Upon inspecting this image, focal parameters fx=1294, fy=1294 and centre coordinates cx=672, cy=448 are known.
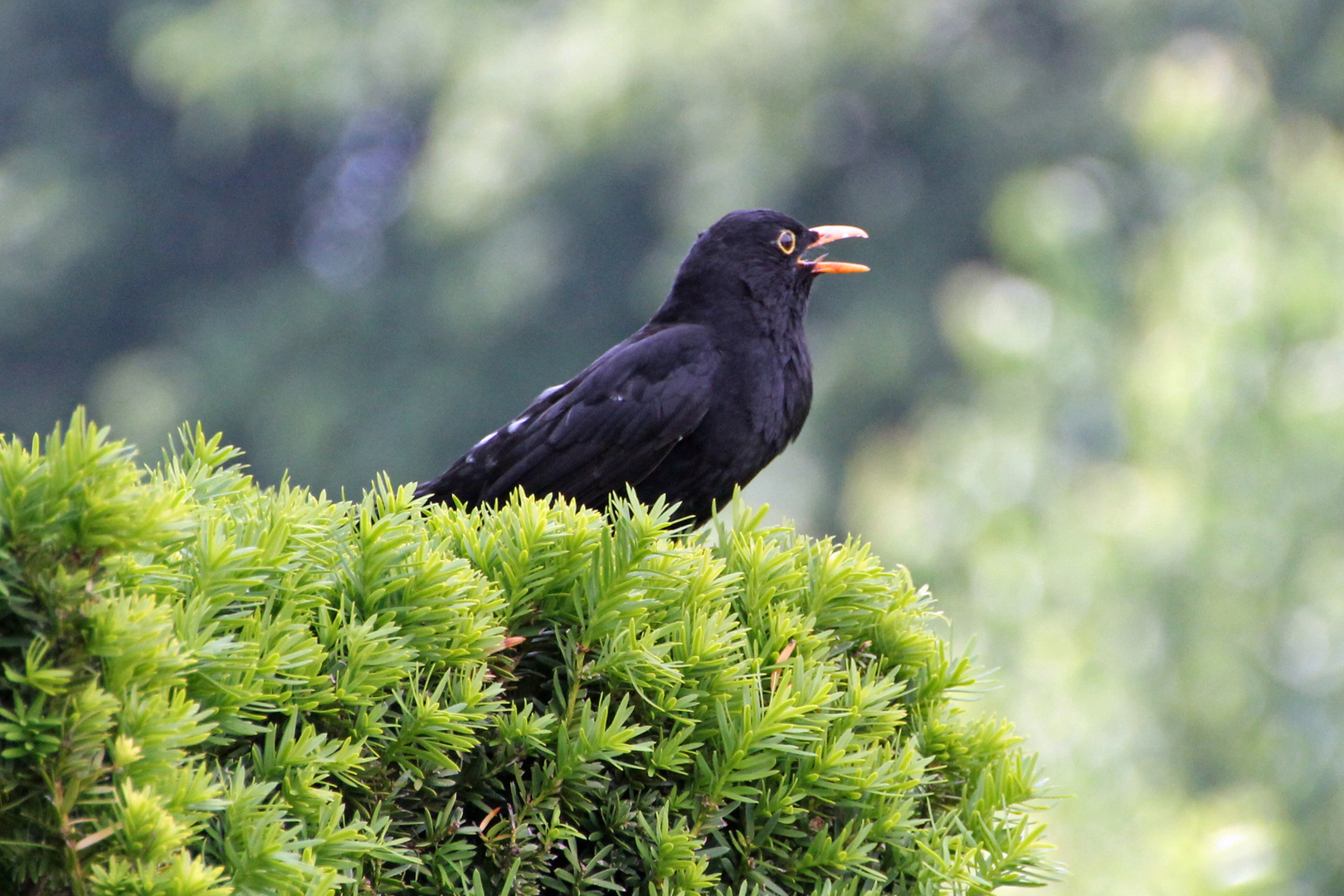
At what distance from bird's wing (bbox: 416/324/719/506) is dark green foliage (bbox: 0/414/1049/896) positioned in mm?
1558

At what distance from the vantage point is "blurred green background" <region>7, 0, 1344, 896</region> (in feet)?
24.7

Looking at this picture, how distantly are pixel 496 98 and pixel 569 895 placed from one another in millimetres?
13744

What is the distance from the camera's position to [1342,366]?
751 cm

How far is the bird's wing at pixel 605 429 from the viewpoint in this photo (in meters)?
3.79

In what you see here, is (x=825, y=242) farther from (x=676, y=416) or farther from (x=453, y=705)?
(x=453, y=705)

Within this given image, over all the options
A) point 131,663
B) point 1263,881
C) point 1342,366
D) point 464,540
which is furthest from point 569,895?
point 1342,366

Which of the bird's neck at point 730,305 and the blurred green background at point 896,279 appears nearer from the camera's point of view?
the bird's neck at point 730,305

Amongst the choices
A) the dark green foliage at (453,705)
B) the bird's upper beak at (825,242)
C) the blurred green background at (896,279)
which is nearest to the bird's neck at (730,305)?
the bird's upper beak at (825,242)

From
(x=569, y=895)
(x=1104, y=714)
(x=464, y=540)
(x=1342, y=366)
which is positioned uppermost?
(x=1342, y=366)

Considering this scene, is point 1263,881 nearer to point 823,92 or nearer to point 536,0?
point 823,92

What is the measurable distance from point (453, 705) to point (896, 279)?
13351mm

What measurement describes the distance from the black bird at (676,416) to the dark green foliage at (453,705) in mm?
1554

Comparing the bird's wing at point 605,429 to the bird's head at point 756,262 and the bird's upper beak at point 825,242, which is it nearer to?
the bird's head at point 756,262

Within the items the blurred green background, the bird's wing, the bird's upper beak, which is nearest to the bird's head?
the bird's upper beak
